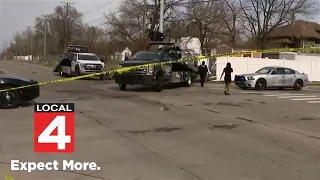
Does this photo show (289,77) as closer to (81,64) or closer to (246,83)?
(246,83)

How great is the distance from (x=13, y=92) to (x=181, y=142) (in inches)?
234

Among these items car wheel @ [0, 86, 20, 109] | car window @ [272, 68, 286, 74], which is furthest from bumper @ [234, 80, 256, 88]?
car wheel @ [0, 86, 20, 109]

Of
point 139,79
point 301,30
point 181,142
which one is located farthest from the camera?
point 301,30

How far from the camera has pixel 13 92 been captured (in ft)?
38.9

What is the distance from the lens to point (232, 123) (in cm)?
1070

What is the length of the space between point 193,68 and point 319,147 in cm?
1712

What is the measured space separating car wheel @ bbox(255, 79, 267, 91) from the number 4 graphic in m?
18.0

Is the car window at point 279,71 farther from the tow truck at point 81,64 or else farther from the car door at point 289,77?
the tow truck at point 81,64

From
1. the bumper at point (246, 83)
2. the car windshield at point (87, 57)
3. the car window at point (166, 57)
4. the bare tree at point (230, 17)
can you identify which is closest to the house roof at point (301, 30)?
the bare tree at point (230, 17)

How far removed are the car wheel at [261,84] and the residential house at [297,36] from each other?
4317cm

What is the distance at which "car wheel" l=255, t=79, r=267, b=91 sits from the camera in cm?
2364

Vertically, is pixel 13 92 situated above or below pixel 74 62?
below

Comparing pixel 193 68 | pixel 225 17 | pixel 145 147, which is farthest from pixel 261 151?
pixel 225 17

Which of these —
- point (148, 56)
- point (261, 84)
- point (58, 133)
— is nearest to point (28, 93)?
point (58, 133)
